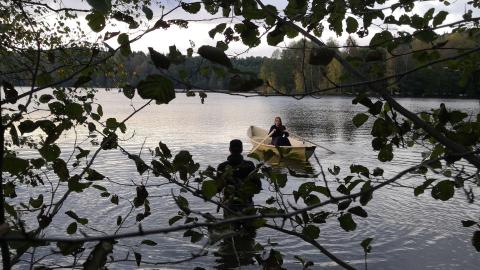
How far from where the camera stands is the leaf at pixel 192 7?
83.3 inches

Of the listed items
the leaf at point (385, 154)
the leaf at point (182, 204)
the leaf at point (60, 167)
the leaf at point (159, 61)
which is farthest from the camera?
the leaf at point (385, 154)

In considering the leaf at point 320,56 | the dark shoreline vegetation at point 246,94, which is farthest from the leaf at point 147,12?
the leaf at point 320,56

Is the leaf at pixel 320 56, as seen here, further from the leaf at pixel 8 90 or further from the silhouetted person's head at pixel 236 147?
the silhouetted person's head at pixel 236 147

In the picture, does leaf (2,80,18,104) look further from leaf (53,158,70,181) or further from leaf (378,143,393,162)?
leaf (378,143,393,162)

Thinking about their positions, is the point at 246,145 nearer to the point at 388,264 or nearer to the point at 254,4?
the point at 388,264

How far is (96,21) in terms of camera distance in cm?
164

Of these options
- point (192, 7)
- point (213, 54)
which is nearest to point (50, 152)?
point (192, 7)

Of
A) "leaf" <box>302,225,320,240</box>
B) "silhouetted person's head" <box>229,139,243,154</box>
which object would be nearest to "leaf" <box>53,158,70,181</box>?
"leaf" <box>302,225,320,240</box>

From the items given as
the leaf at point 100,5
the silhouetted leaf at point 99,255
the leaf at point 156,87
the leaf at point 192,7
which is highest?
the leaf at point 192,7

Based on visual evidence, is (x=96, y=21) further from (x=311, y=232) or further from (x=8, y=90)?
(x=311, y=232)

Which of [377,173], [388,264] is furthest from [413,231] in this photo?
[377,173]

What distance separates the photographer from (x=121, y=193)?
50.2ft

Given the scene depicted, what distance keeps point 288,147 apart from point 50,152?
2272 mm

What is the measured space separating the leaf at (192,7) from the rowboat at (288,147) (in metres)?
1.06
